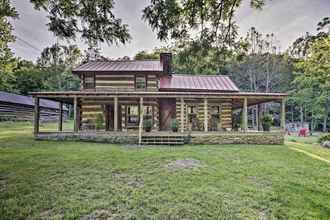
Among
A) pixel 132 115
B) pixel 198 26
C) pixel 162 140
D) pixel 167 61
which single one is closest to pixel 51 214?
pixel 198 26

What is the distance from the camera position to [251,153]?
969 cm

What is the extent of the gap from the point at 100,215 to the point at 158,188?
1656mm

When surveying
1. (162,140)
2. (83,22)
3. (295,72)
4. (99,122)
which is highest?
(295,72)

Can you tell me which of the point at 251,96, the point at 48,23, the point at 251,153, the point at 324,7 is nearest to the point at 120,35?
the point at 48,23

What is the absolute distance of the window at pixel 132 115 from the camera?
16142mm

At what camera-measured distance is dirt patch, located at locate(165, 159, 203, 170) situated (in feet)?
23.5

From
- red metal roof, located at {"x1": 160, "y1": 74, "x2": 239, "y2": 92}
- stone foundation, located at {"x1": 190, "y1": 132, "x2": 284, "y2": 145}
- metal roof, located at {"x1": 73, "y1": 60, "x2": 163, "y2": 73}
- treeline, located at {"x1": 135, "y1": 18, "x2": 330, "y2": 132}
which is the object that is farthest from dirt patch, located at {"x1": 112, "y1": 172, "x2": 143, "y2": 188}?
metal roof, located at {"x1": 73, "y1": 60, "x2": 163, "y2": 73}

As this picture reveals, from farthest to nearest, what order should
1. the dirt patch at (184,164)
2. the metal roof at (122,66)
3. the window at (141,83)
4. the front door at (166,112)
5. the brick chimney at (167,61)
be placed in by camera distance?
the brick chimney at (167,61) < the window at (141,83) < the front door at (166,112) < the metal roof at (122,66) < the dirt patch at (184,164)

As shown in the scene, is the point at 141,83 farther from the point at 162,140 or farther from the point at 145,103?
the point at 162,140

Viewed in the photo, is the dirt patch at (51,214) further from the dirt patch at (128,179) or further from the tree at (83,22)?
the tree at (83,22)

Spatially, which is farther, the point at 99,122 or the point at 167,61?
the point at 167,61

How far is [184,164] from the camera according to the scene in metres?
7.59

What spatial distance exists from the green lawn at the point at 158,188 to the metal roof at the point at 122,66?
30.6 feet

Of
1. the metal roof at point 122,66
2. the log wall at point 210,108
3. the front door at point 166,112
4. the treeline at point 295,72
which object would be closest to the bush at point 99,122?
the metal roof at point 122,66
